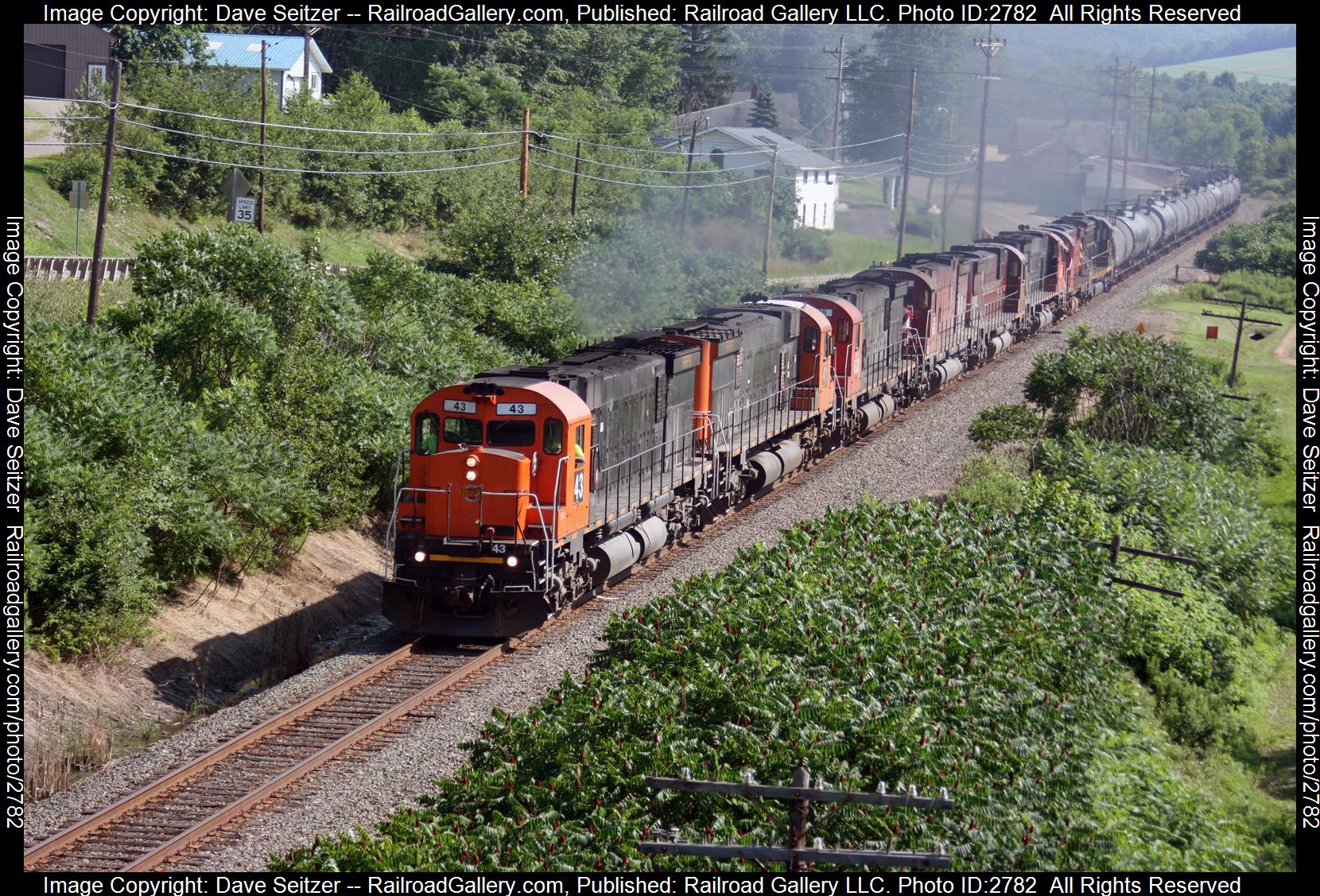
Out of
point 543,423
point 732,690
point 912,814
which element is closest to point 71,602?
point 543,423

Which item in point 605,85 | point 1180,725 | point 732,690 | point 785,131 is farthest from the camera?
point 785,131

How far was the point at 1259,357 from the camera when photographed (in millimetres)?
38062

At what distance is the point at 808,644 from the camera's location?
41.9ft

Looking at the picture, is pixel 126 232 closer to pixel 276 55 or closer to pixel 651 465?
pixel 276 55

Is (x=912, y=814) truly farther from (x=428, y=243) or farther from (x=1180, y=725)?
(x=428, y=243)

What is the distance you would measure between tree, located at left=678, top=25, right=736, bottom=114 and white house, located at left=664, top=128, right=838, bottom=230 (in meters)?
20.0

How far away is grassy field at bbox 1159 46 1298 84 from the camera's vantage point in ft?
444

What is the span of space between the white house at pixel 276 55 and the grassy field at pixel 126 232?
51.5ft

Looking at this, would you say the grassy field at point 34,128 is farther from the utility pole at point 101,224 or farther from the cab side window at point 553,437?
the cab side window at point 553,437

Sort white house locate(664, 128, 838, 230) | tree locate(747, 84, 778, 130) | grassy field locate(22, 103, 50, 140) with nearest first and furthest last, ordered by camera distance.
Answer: grassy field locate(22, 103, 50, 140) → white house locate(664, 128, 838, 230) → tree locate(747, 84, 778, 130)

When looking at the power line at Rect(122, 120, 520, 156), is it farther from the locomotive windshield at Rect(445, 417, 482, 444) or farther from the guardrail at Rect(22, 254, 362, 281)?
the locomotive windshield at Rect(445, 417, 482, 444)

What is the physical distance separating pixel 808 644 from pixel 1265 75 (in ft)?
473
